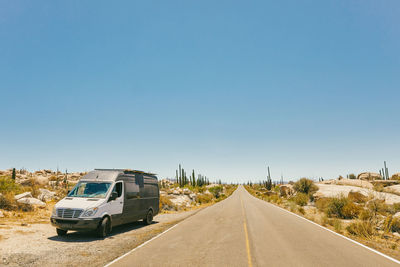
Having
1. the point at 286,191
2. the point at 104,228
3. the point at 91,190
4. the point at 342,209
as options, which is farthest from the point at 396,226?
the point at 286,191

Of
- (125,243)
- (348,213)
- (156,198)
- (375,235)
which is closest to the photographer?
(125,243)

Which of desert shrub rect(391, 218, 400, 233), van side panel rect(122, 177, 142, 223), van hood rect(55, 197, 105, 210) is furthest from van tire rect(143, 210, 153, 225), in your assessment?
desert shrub rect(391, 218, 400, 233)

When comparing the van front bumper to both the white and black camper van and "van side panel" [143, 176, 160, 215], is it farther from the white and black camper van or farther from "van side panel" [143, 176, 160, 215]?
"van side panel" [143, 176, 160, 215]

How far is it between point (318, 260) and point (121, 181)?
918cm

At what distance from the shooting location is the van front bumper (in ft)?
32.6

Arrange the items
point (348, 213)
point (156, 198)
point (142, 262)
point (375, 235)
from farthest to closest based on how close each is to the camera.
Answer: point (348, 213) → point (156, 198) → point (375, 235) → point (142, 262)

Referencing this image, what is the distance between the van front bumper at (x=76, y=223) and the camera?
32.6 ft

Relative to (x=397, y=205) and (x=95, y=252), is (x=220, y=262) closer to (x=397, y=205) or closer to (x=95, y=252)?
(x=95, y=252)

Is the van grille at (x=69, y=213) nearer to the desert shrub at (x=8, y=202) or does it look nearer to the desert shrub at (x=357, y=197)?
the desert shrub at (x=8, y=202)

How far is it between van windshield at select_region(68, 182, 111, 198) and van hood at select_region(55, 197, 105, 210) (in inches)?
16.5

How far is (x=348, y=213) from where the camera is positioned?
1848 cm

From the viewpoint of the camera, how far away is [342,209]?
1898 centimetres

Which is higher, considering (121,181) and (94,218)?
(121,181)

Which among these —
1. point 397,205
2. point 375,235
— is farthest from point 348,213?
point 375,235
